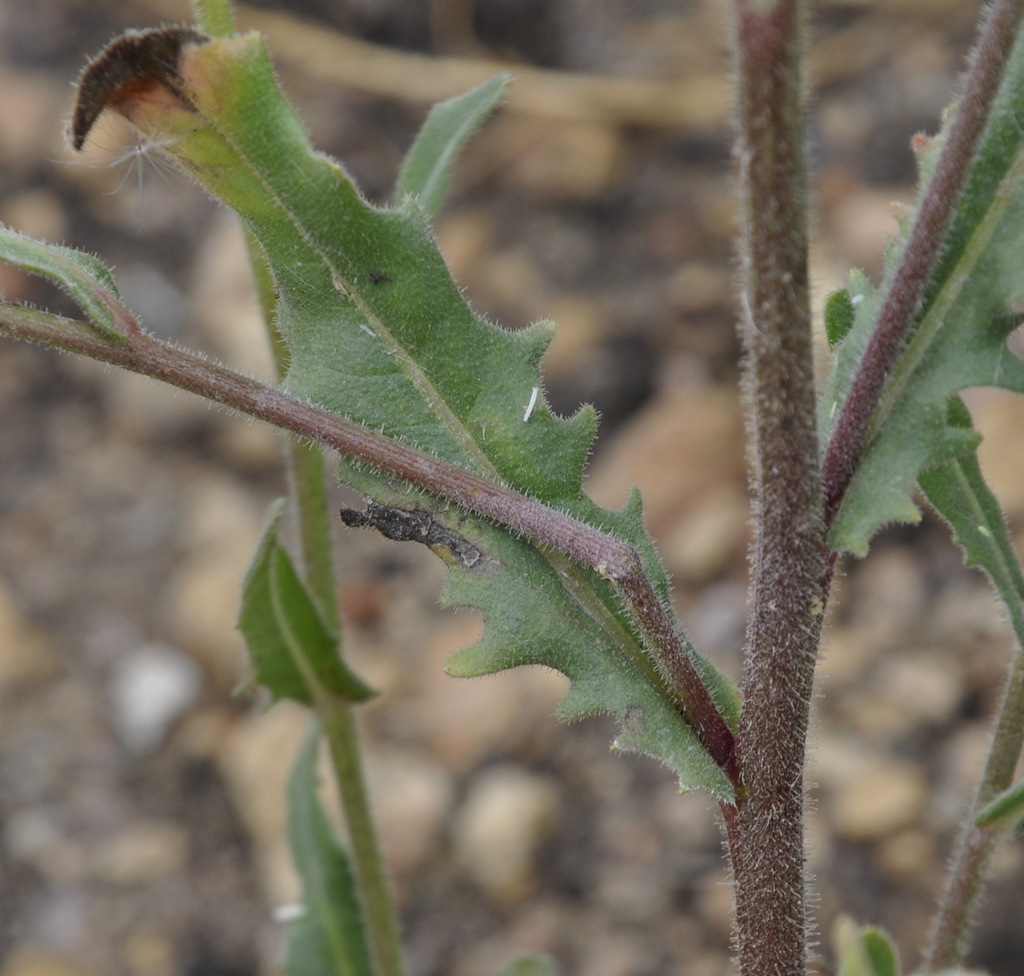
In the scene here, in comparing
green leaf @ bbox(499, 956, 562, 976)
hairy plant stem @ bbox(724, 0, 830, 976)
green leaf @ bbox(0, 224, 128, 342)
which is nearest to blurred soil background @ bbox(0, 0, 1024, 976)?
green leaf @ bbox(499, 956, 562, 976)

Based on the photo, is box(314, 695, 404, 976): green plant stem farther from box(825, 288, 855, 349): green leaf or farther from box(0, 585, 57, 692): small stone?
box(0, 585, 57, 692): small stone

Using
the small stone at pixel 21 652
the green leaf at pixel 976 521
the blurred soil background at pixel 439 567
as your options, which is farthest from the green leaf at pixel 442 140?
the small stone at pixel 21 652

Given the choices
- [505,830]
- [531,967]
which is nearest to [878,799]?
[505,830]

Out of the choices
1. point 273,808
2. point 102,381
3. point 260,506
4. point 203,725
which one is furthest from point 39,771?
point 102,381

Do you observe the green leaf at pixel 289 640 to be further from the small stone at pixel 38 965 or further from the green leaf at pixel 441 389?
the small stone at pixel 38 965

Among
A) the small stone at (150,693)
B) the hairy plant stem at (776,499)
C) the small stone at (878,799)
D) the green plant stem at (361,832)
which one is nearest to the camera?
the hairy plant stem at (776,499)

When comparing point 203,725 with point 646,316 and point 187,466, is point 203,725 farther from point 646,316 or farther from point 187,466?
point 646,316

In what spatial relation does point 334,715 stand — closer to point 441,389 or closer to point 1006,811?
Answer: point 441,389
